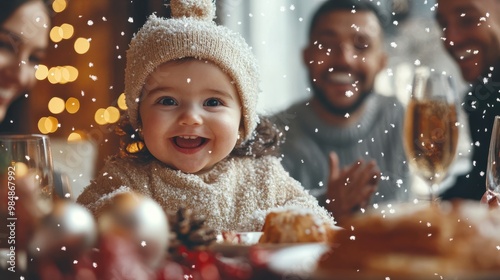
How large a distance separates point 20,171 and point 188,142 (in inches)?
20.3

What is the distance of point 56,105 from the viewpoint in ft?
6.86

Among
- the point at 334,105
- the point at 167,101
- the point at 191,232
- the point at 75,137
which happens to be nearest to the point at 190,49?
the point at 167,101

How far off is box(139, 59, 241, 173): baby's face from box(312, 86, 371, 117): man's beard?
1.29 m

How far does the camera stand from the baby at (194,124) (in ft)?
3.18

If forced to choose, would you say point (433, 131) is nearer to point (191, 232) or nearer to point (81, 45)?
point (191, 232)

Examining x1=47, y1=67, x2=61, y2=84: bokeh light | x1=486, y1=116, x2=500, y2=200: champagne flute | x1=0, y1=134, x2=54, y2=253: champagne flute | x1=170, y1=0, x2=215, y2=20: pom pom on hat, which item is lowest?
x1=0, y1=134, x2=54, y2=253: champagne flute

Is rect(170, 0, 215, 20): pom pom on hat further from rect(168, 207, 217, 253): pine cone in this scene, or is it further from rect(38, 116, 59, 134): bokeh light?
rect(38, 116, 59, 134): bokeh light

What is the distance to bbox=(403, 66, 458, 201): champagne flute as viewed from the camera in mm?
766

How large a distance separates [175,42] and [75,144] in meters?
1.06

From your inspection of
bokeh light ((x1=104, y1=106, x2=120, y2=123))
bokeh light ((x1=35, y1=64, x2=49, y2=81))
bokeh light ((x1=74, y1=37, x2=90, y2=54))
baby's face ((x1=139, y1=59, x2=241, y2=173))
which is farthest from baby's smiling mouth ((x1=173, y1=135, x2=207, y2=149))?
bokeh light ((x1=35, y1=64, x2=49, y2=81))

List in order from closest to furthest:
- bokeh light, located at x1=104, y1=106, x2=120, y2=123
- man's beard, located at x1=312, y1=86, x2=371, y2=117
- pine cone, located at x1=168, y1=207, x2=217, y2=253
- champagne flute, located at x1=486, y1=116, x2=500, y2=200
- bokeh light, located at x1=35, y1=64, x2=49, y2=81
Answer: pine cone, located at x1=168, y1=207, x2=217, y2=253
champagne flute, located at x1=486, y1=116, x2=500, y2=200
bokeh light, located at x1=104, y1=106, x2=120, y2=123
bokeh light, located at x1=35, y1=64, x2=49, y2=81
man's beard, located at x1=312, y1=86, x2=371, y2=117

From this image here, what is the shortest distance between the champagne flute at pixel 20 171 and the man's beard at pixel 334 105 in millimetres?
1821

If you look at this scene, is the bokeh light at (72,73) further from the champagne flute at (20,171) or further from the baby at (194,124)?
the champagne flute at (20,171)

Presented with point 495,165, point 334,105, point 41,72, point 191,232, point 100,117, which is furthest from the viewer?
point 334,105
